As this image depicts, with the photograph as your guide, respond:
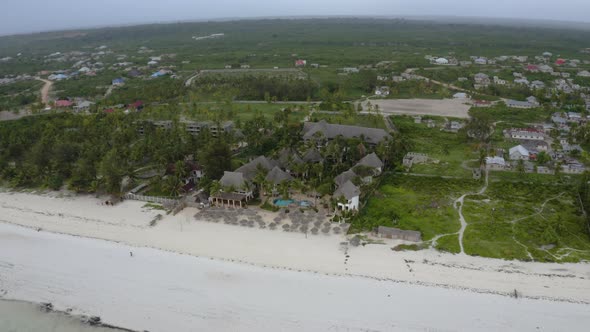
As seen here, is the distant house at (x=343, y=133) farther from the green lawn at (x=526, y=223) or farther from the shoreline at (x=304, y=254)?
the shoreline at (x=304, y=254)

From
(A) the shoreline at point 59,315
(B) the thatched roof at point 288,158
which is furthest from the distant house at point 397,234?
(A) the shoreline at point 59,315

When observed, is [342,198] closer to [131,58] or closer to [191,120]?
[191,120]

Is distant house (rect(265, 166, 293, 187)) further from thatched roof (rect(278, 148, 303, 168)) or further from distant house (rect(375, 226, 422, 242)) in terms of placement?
distant house (rect(375, 226, 422, 242))

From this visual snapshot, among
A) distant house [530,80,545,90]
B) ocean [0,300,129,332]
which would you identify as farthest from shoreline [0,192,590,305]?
distant house [530,80,545,90]

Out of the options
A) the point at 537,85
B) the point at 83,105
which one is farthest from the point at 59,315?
the point at 537,85

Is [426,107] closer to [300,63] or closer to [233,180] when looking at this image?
[233,180]

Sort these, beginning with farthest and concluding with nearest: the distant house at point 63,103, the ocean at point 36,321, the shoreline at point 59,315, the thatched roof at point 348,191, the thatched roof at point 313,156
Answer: the distant house at point 63,103 < the thatched roof at point 313,156 < the thatched roof at point 348,191 < the ocean at point 36,321 < the shoreline at point 59,315

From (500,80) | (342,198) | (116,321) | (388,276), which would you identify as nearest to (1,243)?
(116,321)
